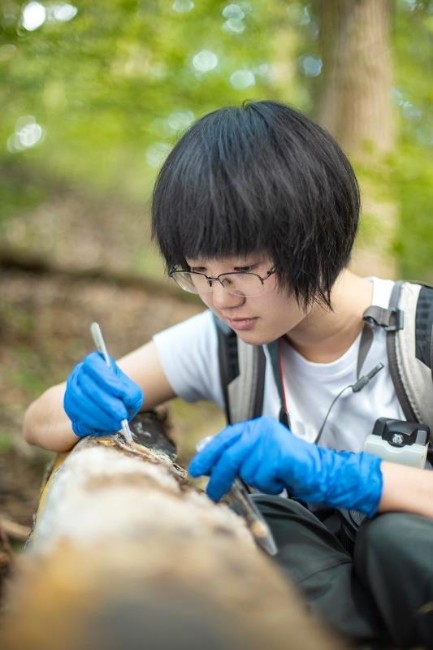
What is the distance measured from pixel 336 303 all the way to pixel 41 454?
7.63 feet

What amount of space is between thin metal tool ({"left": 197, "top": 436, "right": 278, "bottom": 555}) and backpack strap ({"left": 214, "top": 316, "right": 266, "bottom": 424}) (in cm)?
54

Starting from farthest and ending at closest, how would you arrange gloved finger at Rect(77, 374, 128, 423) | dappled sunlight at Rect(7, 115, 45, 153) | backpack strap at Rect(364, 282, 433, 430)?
dappled sunlight at Rect(7, 115, 45, 153), backpack strap at Rect(364, 282, 433, 430), gloved finger at Rect(77, 374, 128, 423)

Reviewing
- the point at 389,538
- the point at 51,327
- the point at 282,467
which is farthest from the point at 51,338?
the point at 389,538

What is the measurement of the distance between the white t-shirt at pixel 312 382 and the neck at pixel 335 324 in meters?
0.03

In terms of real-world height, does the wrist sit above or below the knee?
above

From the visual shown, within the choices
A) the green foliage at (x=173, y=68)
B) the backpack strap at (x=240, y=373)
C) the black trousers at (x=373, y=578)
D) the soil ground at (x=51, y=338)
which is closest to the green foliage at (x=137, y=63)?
the green foliage at (x=173, y=68)

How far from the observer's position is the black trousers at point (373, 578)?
4.62 feet

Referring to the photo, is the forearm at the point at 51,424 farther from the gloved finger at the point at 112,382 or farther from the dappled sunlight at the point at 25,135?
the dappled sunlight at the point at 25,135

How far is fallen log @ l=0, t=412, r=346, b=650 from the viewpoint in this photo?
35.3 inches

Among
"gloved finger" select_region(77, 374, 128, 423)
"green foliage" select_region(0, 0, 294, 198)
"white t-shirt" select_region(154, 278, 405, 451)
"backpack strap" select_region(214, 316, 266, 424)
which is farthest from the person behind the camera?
"green foliage" select_region(0, 0, 294, 198)

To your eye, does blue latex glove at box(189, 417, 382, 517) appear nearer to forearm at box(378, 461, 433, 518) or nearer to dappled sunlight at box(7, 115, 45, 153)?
forearm at box(378, 461, 433, 518)

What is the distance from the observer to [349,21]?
411 centimetres

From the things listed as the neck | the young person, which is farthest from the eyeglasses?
the neck

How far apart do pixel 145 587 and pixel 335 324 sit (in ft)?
4.30
